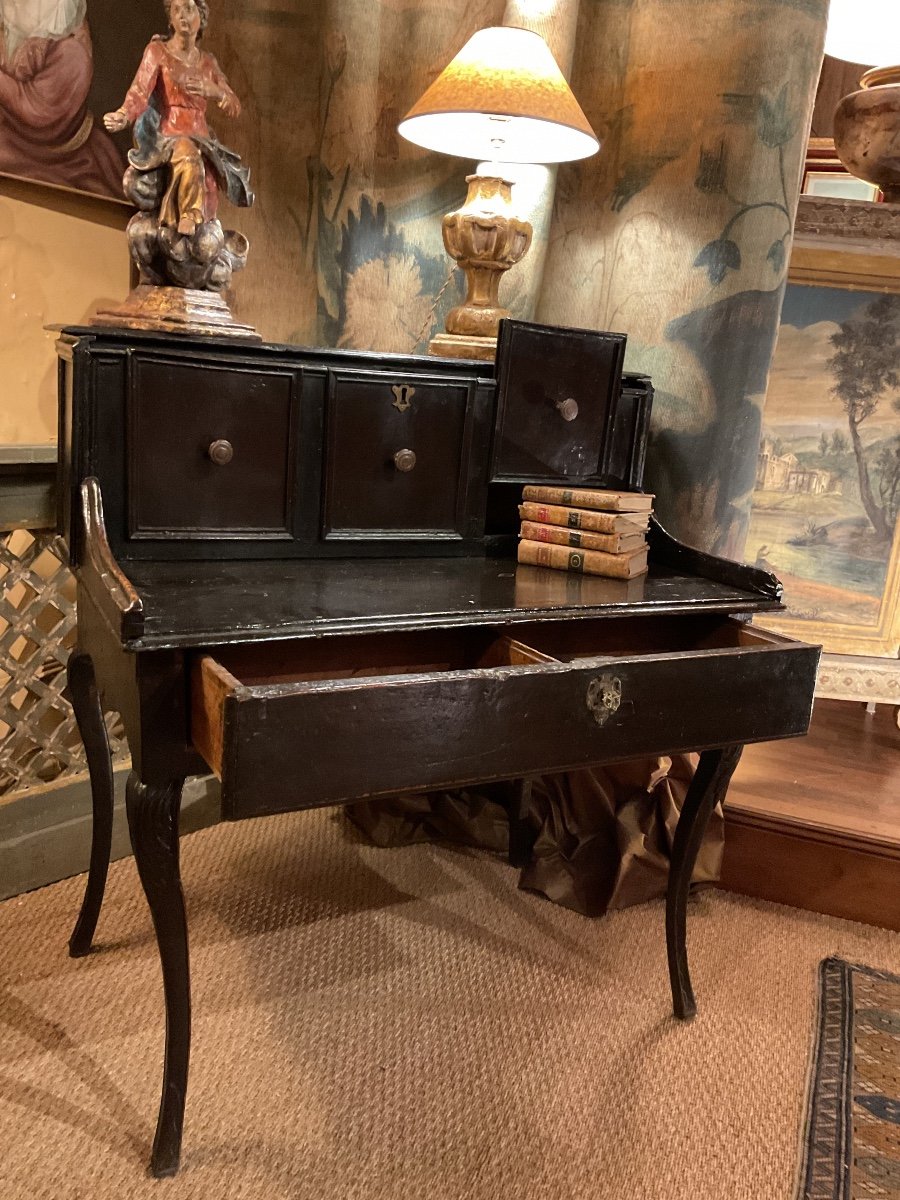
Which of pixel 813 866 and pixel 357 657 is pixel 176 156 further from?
pixel 813 866

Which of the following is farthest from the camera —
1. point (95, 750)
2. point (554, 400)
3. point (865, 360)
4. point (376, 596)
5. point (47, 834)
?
point (865, 360)

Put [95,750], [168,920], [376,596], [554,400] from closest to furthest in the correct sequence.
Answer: [168,920] < [376,596] < [95,750] < [554,400]

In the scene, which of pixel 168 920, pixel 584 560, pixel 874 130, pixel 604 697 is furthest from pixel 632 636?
pixel 874 130

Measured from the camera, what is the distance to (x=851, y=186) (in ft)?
11.3

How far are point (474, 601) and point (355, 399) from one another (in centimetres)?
45

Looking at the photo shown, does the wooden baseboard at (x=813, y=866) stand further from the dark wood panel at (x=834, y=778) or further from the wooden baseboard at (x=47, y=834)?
the wooden baseboard at (x=47, y=834)

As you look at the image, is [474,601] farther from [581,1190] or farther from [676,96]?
[676,96]

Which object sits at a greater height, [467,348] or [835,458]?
[467,348]

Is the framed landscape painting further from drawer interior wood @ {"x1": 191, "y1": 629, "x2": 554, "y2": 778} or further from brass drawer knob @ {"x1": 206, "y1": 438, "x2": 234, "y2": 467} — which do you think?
brass drawer knob @ {"x1": 206, "y1": 438, "x2": 234, "y2": 467}

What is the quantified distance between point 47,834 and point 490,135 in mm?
1671

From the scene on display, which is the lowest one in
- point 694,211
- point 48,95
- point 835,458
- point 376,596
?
point 376,596

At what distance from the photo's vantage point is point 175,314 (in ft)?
5.04

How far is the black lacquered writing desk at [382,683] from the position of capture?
112 cm

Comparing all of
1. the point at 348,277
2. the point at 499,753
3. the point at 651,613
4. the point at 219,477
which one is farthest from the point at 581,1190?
the point at 348,277
